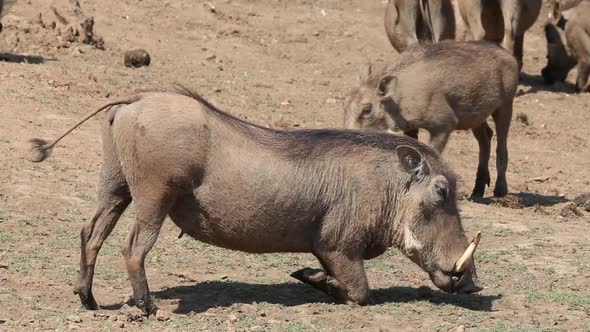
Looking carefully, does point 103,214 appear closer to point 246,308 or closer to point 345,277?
point 246,308

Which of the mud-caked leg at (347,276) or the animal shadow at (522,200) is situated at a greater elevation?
the mud-caked leg at (347,276)

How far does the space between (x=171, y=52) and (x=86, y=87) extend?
2883 millimetres

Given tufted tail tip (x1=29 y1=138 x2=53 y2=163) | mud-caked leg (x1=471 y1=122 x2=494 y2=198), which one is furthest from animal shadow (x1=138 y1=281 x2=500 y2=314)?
mud-caked leg (x1=471 y1=122 x2=494 y2=198)

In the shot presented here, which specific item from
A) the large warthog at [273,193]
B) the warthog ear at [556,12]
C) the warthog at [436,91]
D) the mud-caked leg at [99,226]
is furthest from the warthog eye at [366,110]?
the warthog ear at [556,12]

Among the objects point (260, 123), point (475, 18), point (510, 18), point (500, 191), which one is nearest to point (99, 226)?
point (500, 191)

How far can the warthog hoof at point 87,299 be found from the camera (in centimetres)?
680

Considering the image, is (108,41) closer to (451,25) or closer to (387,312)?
(451,25)

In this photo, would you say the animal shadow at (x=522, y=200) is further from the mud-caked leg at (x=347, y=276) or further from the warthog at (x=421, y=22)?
the mud-caked leg at (x=347, y=276)

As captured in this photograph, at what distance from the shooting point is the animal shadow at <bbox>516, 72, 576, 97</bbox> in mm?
16594

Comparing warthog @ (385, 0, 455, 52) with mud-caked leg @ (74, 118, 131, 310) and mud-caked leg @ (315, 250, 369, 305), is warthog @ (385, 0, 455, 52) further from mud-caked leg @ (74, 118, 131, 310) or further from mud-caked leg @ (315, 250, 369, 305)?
mud-caked leg @ (74, 118, 131, 310)

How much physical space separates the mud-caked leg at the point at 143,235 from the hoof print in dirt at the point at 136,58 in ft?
24.4

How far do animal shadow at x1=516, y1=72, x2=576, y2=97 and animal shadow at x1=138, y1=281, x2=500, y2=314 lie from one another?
924 cm

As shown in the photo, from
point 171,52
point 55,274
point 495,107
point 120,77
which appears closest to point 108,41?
point 171,52

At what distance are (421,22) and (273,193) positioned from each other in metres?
8.18
